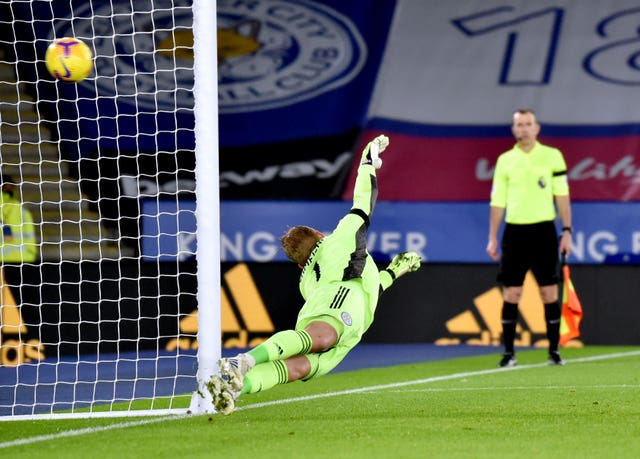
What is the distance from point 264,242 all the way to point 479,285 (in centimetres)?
219

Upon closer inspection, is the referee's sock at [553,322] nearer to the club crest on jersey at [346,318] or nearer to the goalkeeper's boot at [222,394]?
the club crest on jersey at [346,318]

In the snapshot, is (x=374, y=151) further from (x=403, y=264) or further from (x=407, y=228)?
(x=407, y=228)

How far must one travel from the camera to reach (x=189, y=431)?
6.18 m

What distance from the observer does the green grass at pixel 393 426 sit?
553 cm

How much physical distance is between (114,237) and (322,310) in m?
7.09

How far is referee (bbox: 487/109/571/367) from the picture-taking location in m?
9.98

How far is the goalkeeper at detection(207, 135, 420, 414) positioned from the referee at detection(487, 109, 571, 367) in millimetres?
2845

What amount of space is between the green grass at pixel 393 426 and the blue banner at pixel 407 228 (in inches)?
150

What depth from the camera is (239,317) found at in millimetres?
12320

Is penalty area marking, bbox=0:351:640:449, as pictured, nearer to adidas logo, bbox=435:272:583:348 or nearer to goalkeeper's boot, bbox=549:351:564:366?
goalkeeper's boot, bbox=549:351:564:366

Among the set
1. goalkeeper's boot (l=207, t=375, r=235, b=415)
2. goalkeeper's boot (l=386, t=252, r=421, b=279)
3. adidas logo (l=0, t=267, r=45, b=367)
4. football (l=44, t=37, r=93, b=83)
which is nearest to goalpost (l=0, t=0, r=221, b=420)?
adidas logo (l=0, t=267, r=45, b=367)

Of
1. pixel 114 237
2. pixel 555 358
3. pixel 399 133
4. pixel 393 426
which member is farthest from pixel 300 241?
pixel 114 237

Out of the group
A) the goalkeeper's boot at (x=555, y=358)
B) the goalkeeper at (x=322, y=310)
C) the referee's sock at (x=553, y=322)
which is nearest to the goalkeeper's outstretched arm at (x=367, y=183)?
the goalkeeper at (x=322, y=310)

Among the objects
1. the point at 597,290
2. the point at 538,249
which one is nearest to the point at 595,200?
the point at 597,290
